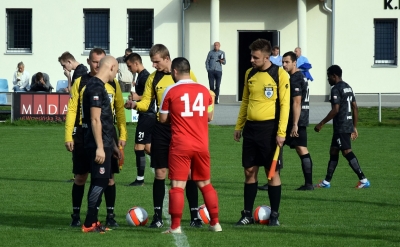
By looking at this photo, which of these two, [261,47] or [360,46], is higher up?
[360,46]

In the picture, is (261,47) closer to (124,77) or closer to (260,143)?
(260,143)

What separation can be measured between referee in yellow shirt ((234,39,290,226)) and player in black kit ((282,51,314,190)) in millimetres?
2326

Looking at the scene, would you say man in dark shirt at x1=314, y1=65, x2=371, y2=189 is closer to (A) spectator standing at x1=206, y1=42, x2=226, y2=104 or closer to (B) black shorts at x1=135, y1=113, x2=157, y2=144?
(B) black shorts at x1=135, y1=113, x2=157, y2=144

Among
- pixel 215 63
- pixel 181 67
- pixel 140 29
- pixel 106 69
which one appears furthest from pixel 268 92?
pixel 140 29

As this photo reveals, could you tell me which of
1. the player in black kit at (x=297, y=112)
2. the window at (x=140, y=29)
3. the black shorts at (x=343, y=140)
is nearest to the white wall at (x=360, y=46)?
the window at (x=140, y=29)

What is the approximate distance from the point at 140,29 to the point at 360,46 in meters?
8.58

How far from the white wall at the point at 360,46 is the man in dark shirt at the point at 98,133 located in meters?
26.2

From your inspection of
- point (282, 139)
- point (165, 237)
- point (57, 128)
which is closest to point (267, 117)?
point (282, 139)

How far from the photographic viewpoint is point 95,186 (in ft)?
31.3

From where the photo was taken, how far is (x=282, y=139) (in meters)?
10.1

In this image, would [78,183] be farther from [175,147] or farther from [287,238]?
[287,238]

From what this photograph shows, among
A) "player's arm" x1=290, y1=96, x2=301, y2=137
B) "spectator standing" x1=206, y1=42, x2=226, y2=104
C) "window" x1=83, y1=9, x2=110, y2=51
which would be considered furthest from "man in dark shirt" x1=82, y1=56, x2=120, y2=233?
"window" x1=83, y1=9, x2=110, y2=51

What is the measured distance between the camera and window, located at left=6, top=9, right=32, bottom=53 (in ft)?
115

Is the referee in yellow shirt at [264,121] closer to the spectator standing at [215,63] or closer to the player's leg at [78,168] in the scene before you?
the player's leg at [78,168]
